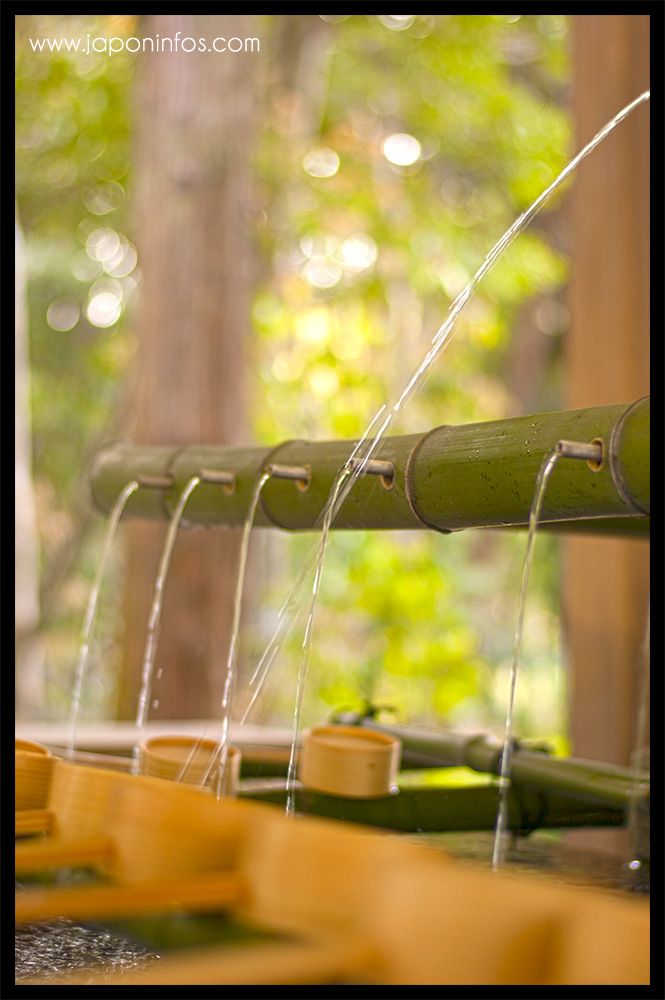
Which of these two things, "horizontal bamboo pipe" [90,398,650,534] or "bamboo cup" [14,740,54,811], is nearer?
"horizontal bamboo pipe" [90,398,650,534]

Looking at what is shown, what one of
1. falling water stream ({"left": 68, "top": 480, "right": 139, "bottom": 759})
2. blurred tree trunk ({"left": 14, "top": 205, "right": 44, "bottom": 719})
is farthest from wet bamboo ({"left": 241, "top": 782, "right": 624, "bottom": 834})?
blurred tree trunk ({"left": 14, "top": 205, "right": 44, "bottom": 719})

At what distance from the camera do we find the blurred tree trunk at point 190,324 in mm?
3135

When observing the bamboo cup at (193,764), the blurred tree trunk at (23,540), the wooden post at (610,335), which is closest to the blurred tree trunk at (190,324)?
the wooden post at (610,335)

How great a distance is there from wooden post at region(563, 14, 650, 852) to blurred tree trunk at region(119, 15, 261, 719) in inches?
41.6

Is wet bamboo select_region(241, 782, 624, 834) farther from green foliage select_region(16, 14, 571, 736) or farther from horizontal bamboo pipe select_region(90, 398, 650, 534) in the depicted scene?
green foliage select_region(16, 14, 571, 736)

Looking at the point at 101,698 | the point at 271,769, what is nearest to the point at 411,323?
the point at 101,698

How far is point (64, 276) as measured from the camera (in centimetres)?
862

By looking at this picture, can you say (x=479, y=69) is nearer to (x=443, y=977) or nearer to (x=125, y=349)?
(x=125, y=349)

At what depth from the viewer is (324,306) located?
7066mm

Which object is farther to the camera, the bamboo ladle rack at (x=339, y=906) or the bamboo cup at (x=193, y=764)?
the bamboo cup at (x=193, y=764)

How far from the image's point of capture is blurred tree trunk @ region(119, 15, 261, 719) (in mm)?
3135

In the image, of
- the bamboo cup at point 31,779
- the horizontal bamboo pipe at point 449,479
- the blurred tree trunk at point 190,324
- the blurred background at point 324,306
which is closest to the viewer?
the horizontal bamboo pipe at point 449,479

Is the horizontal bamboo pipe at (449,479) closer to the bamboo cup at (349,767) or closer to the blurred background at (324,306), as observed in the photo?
the bamboo cup at (349,767)

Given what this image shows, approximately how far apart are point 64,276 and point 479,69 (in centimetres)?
400
